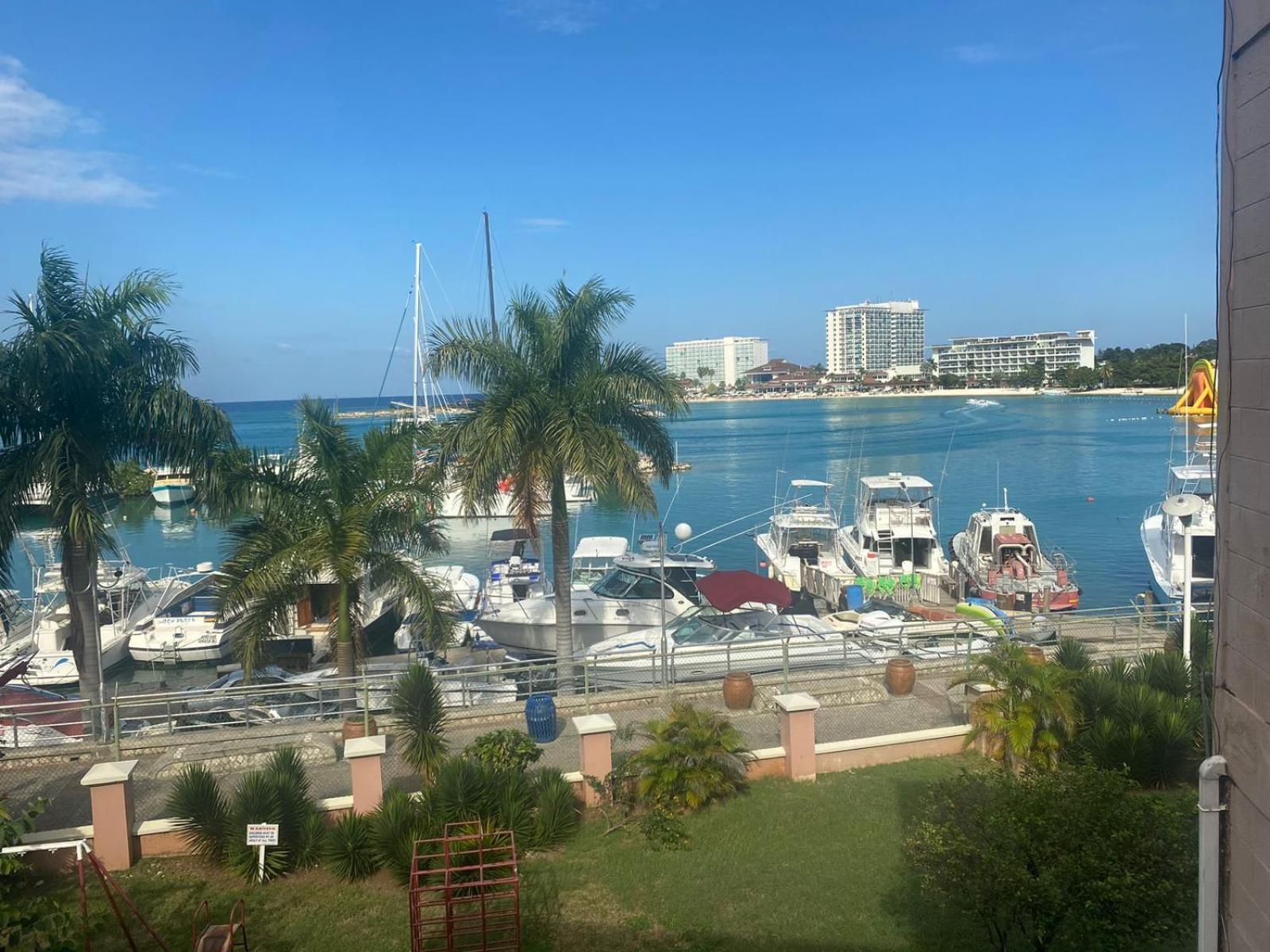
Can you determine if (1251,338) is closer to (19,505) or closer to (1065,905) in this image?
(1065,905)

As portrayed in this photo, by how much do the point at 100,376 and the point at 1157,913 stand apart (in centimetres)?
1329

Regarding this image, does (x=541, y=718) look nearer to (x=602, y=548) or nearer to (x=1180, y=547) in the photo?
(x=602, y=548)

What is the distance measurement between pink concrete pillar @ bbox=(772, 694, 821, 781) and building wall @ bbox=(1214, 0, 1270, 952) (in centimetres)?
704

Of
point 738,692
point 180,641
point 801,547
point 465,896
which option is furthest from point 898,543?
point 465,896

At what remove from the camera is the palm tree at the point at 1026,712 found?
10.5 meters

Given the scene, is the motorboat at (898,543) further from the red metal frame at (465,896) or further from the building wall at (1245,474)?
the building wall at (1245,474)

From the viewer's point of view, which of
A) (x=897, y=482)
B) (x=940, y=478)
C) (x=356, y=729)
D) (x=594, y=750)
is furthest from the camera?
(x=940, y=478)

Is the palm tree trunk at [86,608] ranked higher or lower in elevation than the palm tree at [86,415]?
lower

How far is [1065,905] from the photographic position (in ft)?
19.0

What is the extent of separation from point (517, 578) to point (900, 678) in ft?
54.3

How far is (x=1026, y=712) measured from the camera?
10.6 m

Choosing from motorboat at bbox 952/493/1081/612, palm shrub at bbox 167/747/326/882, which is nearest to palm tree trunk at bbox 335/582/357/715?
palm shrub at bbox 167/747/326/882

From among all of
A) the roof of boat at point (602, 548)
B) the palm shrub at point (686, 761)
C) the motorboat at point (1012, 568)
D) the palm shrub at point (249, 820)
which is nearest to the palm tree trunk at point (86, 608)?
the palm shrub at point (249, 820)

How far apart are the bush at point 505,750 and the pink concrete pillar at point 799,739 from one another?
301 cm
